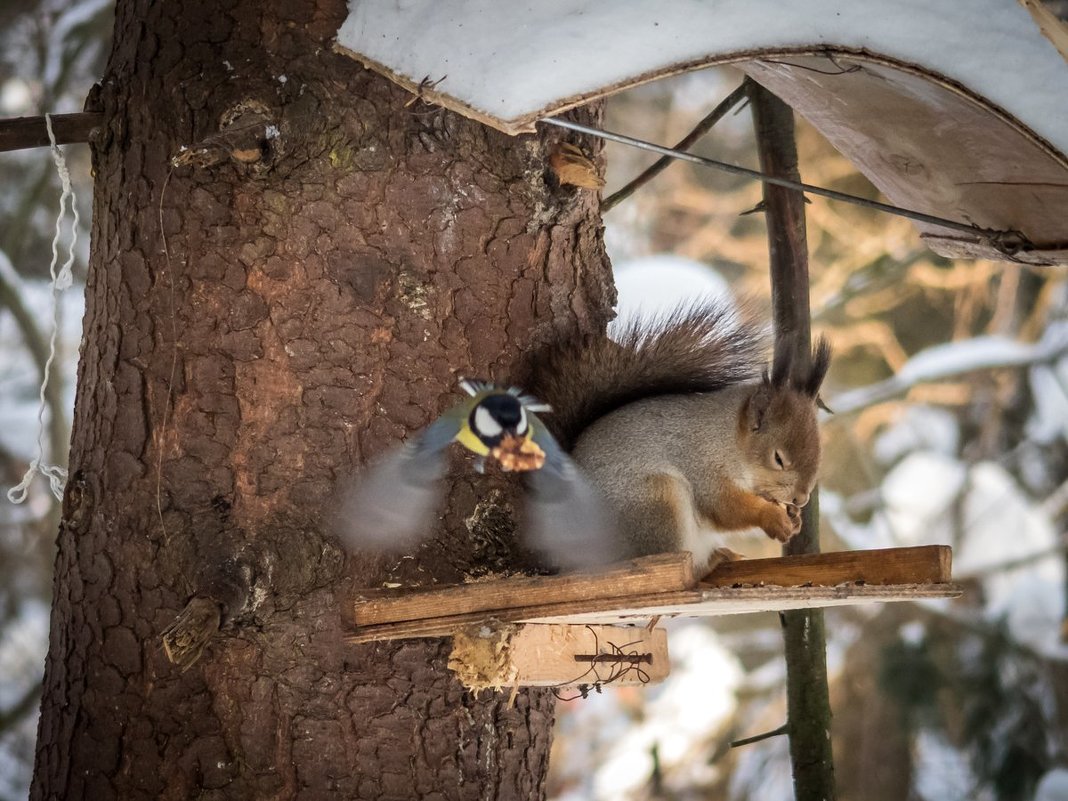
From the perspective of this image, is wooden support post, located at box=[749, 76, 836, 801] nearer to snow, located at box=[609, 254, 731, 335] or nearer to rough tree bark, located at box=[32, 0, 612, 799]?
snow, located at box=[609, 254, 731, 335]

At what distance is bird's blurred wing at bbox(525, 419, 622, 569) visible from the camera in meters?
1.57

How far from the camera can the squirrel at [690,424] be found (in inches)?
65.6

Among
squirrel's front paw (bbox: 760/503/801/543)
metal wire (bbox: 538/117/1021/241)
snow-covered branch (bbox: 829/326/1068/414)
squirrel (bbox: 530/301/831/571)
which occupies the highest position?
snow-covered branch (bbox: 829/326/1068/414)

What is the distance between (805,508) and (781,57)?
0.86 metres

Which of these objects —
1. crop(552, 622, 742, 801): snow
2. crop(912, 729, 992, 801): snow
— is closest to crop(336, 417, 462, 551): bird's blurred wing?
crop(912, 729, 992, 801): snow

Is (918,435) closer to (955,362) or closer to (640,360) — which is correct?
(955,362)

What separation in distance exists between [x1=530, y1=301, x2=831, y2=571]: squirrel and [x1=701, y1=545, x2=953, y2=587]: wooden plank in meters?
0.19

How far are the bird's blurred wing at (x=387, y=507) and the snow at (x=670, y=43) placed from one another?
47cm

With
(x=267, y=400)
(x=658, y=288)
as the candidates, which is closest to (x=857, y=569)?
(x=267, y=400)

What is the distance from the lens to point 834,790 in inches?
73.0

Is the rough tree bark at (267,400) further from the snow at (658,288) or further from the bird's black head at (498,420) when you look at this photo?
the bird's black head at (498,420)

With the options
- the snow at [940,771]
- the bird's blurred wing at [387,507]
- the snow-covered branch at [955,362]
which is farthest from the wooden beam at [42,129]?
the snow at [940,771]

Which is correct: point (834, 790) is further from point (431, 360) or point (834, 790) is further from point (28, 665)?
point (28, 665)

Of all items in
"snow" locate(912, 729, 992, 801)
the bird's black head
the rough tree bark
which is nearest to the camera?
the bird's black head
